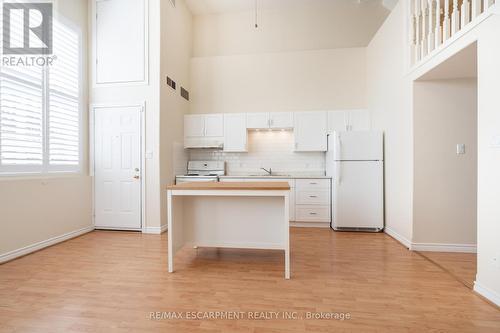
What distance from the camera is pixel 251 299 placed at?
203 cm

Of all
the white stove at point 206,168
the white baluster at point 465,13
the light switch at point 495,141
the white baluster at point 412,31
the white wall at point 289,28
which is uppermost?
the white wall at point 289,28

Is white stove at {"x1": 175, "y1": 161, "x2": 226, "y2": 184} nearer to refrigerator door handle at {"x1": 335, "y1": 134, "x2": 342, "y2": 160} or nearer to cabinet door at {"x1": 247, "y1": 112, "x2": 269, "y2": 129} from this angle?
cabinet door at {"x1": 247, "y1": 112, "x2": 269, "y2": 129}

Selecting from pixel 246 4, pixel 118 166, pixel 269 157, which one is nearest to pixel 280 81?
pixel 269 157

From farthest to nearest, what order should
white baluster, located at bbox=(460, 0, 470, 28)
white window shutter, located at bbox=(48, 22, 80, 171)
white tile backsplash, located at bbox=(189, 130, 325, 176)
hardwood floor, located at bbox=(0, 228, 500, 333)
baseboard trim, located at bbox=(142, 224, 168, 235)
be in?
1. white tile backsplash, located at bbox=(189, 130, 325, 176)
2. baseboard trim, located at bbox=(142, 224, 168, 235)
3. white window shutter, located at bbox=(48, 22, 80, 171)
4. white baluster, located at bbox=(460, 0, 470, 28)
5. hardwood floor, located at bbox=(0, 228, 500, 333)

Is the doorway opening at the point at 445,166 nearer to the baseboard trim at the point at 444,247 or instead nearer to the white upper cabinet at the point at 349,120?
the baseboard trim at the point at 444,247

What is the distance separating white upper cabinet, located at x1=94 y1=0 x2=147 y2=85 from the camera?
4.12m

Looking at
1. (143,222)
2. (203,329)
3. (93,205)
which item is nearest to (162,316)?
(203,329)

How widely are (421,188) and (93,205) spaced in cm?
493

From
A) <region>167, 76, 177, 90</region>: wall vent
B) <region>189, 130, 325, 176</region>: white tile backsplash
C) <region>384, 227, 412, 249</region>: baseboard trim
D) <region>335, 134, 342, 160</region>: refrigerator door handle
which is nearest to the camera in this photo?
<region>384, 227, 412, 249</region>: baseboard trim

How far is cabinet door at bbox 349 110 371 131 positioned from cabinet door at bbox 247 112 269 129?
5.19ft

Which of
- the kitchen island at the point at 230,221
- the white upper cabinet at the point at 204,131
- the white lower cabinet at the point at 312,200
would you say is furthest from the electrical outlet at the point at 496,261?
the white upper cabinet at the point at 204,131

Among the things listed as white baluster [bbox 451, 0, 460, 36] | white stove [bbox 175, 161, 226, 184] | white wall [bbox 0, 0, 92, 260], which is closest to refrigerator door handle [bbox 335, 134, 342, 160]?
white baluster [bbox 451, 0, 460, 36]

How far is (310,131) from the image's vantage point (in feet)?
15.7

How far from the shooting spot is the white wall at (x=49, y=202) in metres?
2.95
